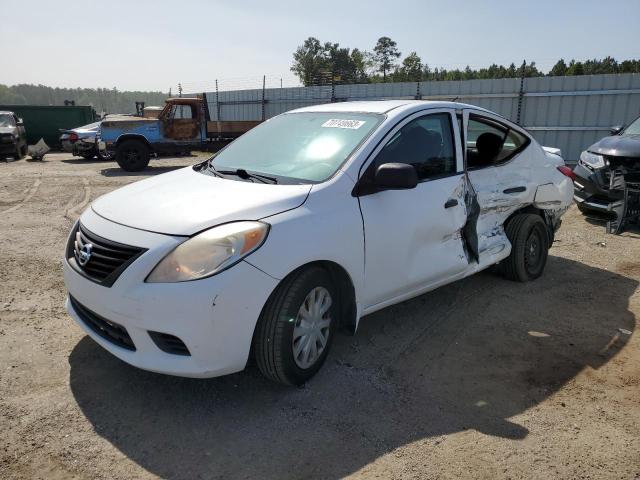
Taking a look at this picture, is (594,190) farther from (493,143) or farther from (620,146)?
(493,143)

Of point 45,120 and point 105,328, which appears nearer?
point 105,328

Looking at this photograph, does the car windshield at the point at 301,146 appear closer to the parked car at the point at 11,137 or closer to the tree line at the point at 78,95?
the parked car at the point at 11,137

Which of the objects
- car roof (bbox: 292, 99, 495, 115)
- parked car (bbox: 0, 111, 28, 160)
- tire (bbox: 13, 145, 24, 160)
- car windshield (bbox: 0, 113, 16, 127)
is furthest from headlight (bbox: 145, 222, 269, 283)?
car windshield (bbox: 0, 113, 16, 127)

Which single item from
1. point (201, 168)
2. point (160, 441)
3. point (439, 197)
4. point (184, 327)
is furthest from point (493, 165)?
point (160, 441)

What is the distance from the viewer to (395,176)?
3023 mm

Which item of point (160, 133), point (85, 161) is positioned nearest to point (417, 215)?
point (160, 133)

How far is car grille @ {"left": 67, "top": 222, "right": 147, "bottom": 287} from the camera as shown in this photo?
2629 millimetres

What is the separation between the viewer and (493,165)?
4.41 metres

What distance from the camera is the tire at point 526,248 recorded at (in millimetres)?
4719

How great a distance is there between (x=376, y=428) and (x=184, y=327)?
3.79ft

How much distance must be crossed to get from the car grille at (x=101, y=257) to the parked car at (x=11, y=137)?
1661cm

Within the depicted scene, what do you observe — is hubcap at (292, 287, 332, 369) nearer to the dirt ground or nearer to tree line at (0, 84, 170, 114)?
the dirt ground

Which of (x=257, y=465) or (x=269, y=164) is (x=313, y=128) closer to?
(x=269, y=164)

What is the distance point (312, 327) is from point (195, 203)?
1.01 m
